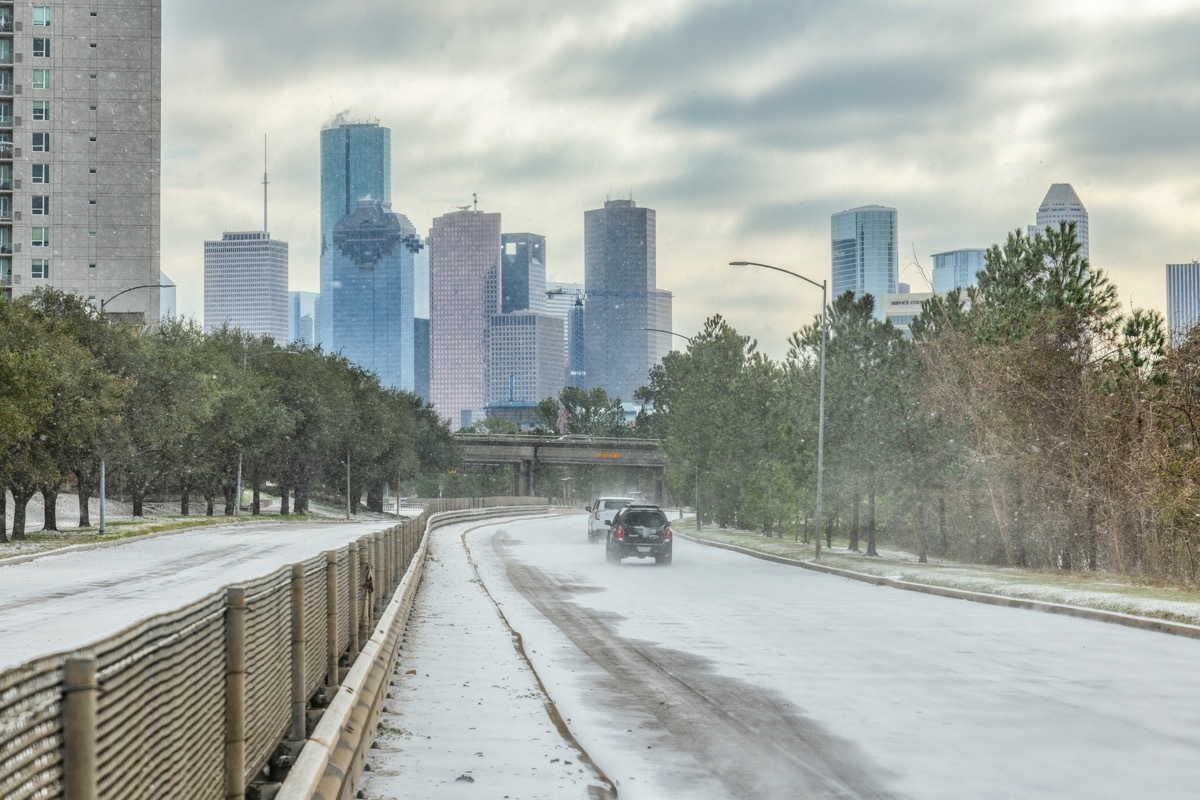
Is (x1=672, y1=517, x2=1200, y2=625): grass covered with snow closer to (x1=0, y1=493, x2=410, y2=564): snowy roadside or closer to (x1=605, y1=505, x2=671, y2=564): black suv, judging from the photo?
(x1=605, y1=505, x2=671, y2=564): black suv

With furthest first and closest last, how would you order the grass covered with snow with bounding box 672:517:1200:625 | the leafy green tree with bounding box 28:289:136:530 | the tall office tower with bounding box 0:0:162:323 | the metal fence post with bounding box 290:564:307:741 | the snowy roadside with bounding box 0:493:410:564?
1. the tall office tower with bounding box 0:0:162:323
2. the leafy green tree with bounding box 28:289:136:530
3. the snowy roadside with bounding box 0:493:410:564
4. the grass covered with snow with bounding box 672:517:1200:625
5. the metal fence post with bounding box 290:564:307:741

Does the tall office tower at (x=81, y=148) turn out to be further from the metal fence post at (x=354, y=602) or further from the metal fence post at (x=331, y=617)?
the metal fence post at (x=331, y=617)

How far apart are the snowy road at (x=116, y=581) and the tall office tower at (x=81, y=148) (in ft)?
257

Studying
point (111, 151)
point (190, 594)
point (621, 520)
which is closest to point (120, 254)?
point (111, 151)

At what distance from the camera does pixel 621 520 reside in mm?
42062

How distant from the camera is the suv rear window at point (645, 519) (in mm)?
41688

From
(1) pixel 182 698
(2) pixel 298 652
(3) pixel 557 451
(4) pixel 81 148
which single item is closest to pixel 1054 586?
(2) pixel 298 652

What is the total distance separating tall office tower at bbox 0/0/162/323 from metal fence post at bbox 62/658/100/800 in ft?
431

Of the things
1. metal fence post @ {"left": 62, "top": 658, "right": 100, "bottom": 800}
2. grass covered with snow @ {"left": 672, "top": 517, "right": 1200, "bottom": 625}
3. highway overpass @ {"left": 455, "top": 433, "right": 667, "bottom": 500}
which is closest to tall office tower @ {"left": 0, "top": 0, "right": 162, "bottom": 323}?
highway overpass @ {"left": 455, "top": 433, "right": 667, "bottom": 500}

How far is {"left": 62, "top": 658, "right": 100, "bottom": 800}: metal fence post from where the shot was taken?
12.9ft

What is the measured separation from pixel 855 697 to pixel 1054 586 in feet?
58.6

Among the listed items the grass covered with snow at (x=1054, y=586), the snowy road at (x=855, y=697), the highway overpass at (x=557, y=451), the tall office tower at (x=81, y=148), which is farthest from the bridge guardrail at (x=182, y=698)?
the highway overpass at (x=557, y=451)

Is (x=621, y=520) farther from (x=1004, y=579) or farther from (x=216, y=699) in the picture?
(x=216, y=699)

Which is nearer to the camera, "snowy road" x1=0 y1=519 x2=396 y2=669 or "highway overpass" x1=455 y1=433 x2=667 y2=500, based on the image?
"snowy road" x1=0 y1=519 x2=396 y2=669
